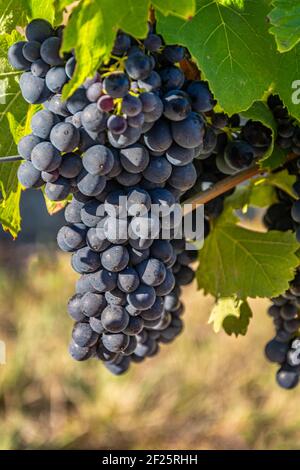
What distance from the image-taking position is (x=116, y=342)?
731 mm

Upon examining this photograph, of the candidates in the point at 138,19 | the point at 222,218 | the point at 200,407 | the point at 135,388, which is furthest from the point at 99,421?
the point at 138,19

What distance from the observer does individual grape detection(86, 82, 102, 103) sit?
2.02ft

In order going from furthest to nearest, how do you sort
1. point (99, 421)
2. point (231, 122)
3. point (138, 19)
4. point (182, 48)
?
point (99, 421)
point (231, 122)
point (182, 48)
point (138, 19)

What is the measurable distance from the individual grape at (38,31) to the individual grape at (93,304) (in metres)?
0.27

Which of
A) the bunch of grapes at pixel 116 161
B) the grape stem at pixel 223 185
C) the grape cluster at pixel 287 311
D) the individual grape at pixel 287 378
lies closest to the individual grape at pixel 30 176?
the bunch of grapes at pixel 116 161

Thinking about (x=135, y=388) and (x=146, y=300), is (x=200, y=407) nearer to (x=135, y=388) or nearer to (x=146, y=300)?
(x=135, y=388)

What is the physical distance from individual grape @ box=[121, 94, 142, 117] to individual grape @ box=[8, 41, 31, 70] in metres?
0.15

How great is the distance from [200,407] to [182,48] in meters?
2.73

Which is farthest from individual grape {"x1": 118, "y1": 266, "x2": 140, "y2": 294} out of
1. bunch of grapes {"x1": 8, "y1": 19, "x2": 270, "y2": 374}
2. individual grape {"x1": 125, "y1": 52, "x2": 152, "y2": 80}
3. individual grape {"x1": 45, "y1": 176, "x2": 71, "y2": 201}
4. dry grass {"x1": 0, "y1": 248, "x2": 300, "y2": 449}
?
dry grass {"x1": 0, "y1": 248, "x2": 300, "y2": 449}

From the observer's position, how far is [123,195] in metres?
0.69

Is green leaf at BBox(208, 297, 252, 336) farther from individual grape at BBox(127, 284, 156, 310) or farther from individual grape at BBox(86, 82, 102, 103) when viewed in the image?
individual grape at BBox(86, 82, 102, 103)

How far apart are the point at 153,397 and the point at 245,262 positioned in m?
2.44

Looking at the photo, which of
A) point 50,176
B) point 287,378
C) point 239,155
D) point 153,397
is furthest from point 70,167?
point 153,397

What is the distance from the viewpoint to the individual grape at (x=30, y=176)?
2.24ft
